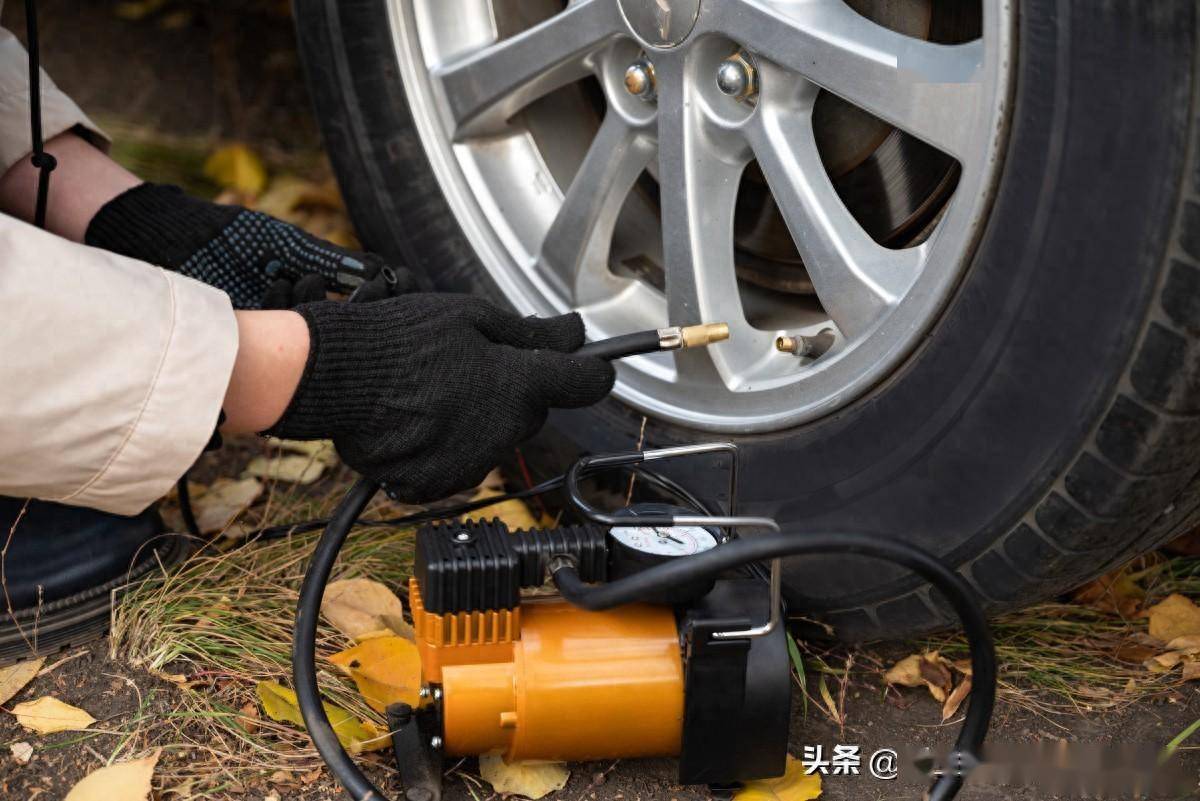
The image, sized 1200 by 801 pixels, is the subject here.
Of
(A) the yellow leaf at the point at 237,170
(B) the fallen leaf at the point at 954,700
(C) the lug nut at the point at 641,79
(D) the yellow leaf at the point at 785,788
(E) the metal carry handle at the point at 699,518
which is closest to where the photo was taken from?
(E) the metal carry handle at the point at 699,518

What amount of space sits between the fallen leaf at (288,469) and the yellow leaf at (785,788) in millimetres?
805

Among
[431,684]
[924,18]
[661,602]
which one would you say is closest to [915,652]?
[661,602]

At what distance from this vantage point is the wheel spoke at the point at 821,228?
4.11 feet

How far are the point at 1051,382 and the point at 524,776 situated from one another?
616 millimetres

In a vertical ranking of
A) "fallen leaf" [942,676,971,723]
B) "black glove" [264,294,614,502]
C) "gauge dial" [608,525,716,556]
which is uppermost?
"black glove" [264,294,614,502]

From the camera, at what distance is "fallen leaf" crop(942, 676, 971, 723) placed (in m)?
1.31

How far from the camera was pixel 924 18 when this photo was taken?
1.26 meters

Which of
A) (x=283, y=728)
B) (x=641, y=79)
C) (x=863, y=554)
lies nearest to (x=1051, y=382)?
(x=863, y=554)

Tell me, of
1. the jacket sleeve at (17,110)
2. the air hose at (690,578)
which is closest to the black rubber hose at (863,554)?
the air hose at (690,578)

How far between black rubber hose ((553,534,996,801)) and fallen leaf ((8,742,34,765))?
59 centimetres

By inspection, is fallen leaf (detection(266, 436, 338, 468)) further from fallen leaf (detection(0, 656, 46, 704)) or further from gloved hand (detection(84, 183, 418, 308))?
fallen leaf (detection(0, 656, 46, 704))

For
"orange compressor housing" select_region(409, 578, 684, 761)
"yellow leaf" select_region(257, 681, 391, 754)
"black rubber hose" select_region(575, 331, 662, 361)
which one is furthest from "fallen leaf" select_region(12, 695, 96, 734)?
"black rubber hose" select_region(575, 331, 662, 361)

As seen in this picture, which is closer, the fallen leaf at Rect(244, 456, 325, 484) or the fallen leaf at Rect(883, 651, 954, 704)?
the fallen leaf at Rect(883, 651, 954, 704)

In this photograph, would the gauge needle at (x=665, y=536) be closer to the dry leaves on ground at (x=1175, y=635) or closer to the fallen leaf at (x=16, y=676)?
the dry leaves on ground at (x=1175, y=635)
